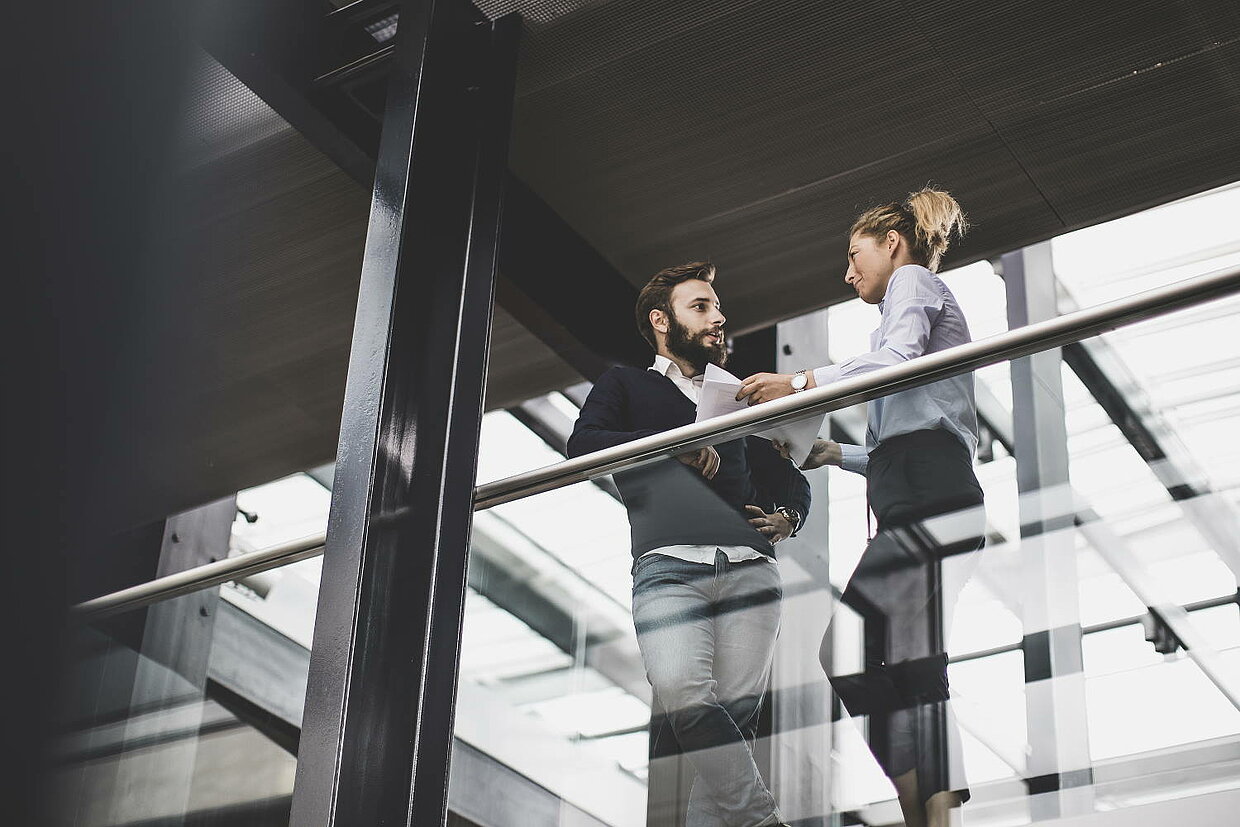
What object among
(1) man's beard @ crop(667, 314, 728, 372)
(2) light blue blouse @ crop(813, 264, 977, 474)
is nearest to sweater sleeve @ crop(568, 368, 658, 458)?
(1) man's beard @ crop(667, 314, 728, 372)

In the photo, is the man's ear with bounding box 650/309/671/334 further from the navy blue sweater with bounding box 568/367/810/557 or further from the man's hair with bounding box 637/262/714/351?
the navy blue sweater with bounding box 568/367/810/557

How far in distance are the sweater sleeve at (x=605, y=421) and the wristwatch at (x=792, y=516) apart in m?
0.45

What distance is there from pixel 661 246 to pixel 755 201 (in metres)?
0.41

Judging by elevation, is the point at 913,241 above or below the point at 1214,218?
below

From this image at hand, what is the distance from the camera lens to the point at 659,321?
3.74 metres

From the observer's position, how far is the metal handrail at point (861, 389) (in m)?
2.63

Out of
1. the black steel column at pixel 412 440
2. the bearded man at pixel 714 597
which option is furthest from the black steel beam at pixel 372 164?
the bearded man at pixel 714 597

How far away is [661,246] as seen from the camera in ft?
16.4

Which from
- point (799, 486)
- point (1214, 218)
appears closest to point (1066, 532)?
point (799, 486)

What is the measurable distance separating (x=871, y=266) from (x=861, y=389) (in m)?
0.48

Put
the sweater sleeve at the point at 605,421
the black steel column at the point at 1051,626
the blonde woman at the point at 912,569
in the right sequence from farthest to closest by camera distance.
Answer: the sweater sleeve at the point at 605,421
the blonde woman at the point at 912,569
the black steel column at the point at 1051,626

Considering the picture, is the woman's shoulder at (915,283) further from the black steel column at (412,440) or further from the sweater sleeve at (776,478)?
the black steel column at (412,440)

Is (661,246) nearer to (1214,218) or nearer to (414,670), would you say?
(414,670)

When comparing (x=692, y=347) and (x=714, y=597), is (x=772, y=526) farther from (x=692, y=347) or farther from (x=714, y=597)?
(x=692, y=347)
